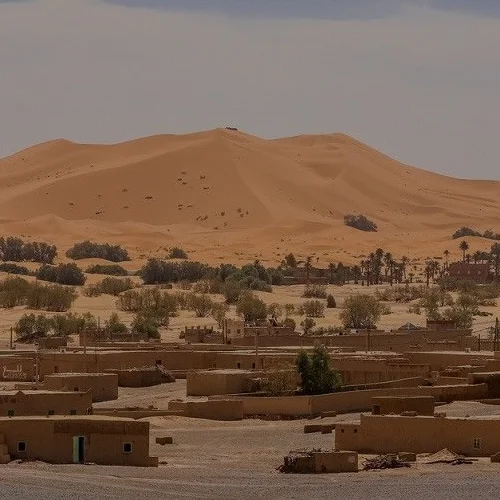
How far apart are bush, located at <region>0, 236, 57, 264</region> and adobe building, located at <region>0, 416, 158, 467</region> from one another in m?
64.9

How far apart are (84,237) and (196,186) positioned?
58.1ft

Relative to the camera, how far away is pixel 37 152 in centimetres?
14975

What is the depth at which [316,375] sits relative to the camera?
3728 centimetres

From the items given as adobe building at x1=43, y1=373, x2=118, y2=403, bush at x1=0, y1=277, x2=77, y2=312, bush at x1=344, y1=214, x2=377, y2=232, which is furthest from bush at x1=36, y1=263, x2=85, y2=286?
bush at x1=344, y1=214, x2=377, y2=232

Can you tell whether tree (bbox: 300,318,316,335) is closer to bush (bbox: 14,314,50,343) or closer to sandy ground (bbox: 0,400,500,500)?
bush (bbox: 14,314,50,343)

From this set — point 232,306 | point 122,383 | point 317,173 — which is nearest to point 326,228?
point 317,173

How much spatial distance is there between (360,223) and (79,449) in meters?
97.6

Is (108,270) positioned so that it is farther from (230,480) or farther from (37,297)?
(230,480)

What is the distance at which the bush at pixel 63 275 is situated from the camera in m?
77.4

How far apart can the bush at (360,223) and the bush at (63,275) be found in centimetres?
4637

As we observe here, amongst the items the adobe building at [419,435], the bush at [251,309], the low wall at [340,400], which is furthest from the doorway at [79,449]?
the bush at [251,309]

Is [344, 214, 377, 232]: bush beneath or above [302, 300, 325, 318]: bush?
above

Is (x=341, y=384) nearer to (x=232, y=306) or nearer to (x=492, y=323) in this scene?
(x=492, y=323)

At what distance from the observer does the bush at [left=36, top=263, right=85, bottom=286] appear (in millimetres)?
77438
